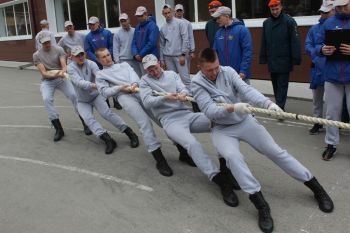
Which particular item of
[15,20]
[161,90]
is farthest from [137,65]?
[15,20]

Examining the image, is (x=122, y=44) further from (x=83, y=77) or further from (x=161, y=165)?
(x=161, y=165)

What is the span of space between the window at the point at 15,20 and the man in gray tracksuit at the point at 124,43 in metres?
13.1

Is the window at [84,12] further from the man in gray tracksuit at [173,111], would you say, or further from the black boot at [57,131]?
the man in gray tracksuit at [173,111]

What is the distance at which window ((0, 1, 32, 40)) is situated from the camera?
800 inches

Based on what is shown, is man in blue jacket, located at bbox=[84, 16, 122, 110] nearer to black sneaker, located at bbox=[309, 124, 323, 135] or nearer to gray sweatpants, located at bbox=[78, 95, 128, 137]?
gray sweatpants, located at bbox=[78, 95, 128, 137]

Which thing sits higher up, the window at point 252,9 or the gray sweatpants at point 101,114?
the window at point 252,9

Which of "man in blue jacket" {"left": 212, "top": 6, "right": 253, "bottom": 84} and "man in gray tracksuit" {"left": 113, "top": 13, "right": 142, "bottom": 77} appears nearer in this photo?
"man in blue jacket" {"left": 212, "top": 6, "right": 253, "bottom": 84}

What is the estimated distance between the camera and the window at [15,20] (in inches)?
800

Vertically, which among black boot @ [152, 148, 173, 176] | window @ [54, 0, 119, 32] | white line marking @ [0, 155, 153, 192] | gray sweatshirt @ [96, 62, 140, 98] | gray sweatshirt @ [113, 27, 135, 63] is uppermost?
window @ [54, 0, 119, 32]

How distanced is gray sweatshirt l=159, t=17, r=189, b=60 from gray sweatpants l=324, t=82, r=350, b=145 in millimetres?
3953

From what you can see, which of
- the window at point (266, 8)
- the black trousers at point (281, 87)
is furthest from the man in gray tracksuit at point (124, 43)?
the window at point (266, 8)

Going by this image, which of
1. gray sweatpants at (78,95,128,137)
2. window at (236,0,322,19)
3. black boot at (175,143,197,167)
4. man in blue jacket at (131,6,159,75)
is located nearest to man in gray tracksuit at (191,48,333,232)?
black boot at (175,143,197,167)

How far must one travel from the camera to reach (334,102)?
4.92 meters

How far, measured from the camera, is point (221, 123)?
13.6ft
